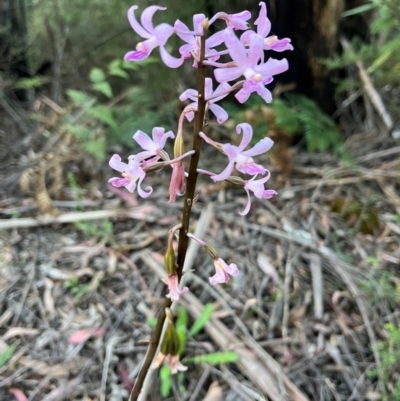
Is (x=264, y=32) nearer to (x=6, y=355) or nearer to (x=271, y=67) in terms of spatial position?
(x=271, y=67)

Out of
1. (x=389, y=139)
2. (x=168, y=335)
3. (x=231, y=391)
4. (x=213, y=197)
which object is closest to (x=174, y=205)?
(x=213, y=197)

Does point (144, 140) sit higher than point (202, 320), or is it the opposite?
point (144, 140)

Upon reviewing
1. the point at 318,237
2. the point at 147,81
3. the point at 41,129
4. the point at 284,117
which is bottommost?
the point at 318,237

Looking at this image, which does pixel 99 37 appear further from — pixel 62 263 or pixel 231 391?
pixel 231 391

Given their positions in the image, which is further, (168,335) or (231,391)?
(231,391)

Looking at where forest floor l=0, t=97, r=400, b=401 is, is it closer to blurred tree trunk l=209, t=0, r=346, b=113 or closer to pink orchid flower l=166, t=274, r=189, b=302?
blurred tree trunk l=209, t=0, r=346, b=113

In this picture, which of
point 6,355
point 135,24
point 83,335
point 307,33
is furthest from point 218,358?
point 307,33

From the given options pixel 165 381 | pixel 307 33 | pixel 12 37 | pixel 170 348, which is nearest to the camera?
pixel 170 348

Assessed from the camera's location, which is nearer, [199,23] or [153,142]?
[199,23]
